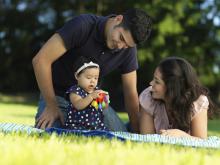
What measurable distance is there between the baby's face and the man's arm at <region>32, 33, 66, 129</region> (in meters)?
0.29

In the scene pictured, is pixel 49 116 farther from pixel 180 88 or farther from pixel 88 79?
pixel 180 88

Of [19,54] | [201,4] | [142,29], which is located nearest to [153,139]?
[142,29]

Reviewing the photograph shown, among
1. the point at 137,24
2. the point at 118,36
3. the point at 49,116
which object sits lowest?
the point at 49,116

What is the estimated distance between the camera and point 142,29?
4766 mm

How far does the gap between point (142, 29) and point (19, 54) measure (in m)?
25.3

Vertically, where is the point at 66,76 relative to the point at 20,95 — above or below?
above

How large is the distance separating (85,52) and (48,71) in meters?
0.48

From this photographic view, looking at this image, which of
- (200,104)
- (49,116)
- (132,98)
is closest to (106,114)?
(132,98)

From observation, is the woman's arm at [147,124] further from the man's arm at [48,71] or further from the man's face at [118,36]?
the man's arm at [48,71]

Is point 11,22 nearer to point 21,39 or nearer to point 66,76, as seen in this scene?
point 21,39

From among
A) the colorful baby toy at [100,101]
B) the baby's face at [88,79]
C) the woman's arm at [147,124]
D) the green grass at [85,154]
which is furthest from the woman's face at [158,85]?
the green grass at [85,154]

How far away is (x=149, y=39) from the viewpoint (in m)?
25.5

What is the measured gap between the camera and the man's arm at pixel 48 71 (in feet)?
16.5

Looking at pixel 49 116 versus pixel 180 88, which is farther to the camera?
pixel 49 116
